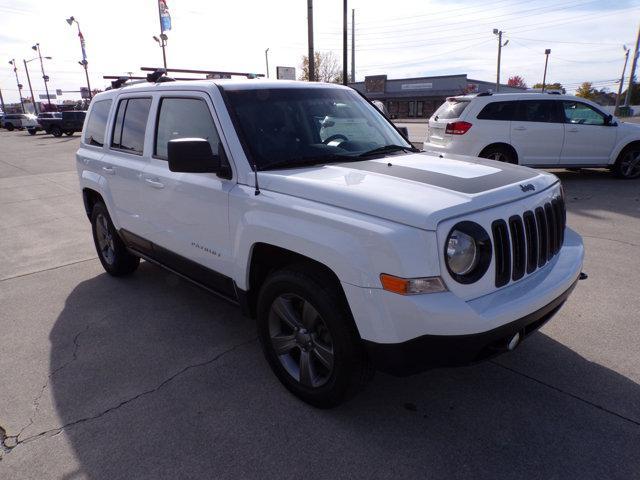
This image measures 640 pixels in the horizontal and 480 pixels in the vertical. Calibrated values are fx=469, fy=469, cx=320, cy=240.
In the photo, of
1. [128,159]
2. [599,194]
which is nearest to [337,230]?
[128,159]

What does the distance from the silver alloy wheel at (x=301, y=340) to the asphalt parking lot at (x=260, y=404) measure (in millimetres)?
222

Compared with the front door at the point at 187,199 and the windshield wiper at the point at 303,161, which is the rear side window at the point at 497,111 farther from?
the front door at the point at 187,199

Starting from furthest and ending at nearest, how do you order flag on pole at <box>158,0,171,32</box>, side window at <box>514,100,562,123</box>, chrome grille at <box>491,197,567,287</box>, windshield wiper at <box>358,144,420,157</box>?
flag on pole at <box>158,0,171,32</box> → side window at <box>514,100,562,123</box> → windshield wiper at <box>358,144,420,157</box> → chrome grille at <box>491,197,567,287</box>

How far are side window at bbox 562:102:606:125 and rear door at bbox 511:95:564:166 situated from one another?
19 centimetres

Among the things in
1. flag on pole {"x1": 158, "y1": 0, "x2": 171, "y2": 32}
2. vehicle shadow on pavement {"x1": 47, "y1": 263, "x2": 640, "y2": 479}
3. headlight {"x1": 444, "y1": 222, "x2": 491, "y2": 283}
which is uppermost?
flag on pole {"x1": 158, "y1": 0, "x2": 171, "y2": 32}

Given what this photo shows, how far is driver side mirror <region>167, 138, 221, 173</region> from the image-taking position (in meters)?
2.80

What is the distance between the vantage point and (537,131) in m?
9.50

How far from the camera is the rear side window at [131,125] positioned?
406cm

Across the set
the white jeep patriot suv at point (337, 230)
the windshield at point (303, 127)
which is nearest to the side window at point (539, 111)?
the white jeep patriot suv at point (337, 230)

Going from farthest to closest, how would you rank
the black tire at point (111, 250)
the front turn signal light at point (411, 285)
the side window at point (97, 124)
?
the black tire at point (111, 250) → the side window at point (97, 124) → the front turn signal light at point (411, 285)

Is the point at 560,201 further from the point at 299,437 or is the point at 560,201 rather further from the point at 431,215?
the point at 299,437

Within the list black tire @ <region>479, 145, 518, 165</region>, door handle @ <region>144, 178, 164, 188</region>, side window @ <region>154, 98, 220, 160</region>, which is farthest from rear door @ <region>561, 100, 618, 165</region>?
door handle @ <region>144, 178, 164, 188</region>

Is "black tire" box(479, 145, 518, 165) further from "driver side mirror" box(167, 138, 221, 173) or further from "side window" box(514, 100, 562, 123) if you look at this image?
"driver side mirror" box(167, 138, 221, 173)

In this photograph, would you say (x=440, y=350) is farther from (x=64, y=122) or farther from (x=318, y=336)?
(x=64, y=122)
